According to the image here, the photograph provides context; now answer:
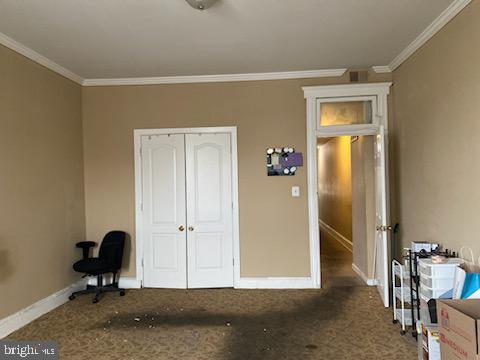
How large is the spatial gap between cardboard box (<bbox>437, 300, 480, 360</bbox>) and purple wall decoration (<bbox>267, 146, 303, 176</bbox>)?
8.96 feet

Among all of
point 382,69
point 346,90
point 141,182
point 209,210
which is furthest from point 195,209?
point 382,69

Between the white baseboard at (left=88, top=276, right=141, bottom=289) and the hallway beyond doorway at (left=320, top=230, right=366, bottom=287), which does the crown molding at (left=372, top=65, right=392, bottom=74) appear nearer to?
the hallway beyond doorway at (left=320, top=230, right=366, bottom=287)

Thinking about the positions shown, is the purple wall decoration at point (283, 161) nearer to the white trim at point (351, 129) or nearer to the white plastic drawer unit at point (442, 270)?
the white trim at point (351, 129)

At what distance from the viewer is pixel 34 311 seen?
12.3 feet

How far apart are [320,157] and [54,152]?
8.97 m

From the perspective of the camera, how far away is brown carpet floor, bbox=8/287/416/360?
2988 mm

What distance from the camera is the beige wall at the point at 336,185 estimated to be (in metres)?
7.77

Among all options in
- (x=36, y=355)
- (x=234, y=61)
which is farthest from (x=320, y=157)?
(x=36, y=355)

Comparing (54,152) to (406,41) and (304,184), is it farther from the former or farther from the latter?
(406,41)

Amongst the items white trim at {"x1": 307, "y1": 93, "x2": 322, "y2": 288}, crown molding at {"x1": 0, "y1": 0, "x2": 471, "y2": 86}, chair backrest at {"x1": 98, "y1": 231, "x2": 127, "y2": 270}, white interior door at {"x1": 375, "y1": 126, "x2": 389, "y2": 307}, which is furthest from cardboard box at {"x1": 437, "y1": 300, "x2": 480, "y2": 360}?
chair backrest at {"x1": 98, "y1": 231, "x2": 127, "y2": 270}

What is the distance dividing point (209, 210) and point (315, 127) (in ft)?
5.87

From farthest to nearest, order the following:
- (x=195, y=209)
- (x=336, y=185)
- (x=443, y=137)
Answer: (x=336, y=185) → (x=195, y=209) → (x=443, y=137)

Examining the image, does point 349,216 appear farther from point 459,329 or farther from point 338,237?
point 459,329

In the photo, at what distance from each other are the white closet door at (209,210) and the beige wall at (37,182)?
1.50 m
